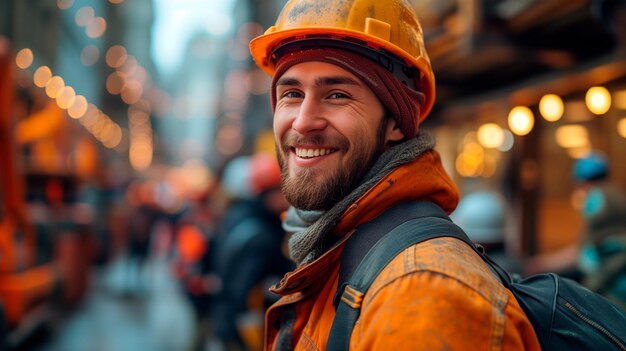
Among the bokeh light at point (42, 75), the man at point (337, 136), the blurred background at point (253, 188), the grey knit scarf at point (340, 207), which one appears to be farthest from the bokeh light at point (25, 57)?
the grey knit scarf at point (340, 207)

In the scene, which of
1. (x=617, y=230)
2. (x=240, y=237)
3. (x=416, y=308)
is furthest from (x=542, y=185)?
(x=416, y=308)

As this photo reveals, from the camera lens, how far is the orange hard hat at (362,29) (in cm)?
193

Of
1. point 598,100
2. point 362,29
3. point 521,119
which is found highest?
point 362,29

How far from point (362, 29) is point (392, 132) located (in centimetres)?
38

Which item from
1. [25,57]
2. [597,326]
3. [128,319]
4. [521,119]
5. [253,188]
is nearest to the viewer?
[597,326]

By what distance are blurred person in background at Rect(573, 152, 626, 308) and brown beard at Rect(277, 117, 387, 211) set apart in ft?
9.76

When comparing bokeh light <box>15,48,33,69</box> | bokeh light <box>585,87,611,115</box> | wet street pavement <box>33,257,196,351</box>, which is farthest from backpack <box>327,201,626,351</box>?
bokeh light <box>15,48,33,69</box>

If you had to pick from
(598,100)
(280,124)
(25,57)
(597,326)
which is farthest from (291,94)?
(25,57)

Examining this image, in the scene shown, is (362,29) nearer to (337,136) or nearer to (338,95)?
(338,95)

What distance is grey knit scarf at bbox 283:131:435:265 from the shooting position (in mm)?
1802

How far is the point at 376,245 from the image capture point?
1617 millimetres

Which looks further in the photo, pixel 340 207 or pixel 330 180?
pixel 330 180

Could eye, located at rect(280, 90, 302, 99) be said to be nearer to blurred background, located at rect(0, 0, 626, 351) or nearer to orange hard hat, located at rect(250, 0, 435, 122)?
orange hard hat, located at rect(250, 0, 435, 122)

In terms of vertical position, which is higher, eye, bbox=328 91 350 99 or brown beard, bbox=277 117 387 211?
eye, bbox=328 91 350 99
